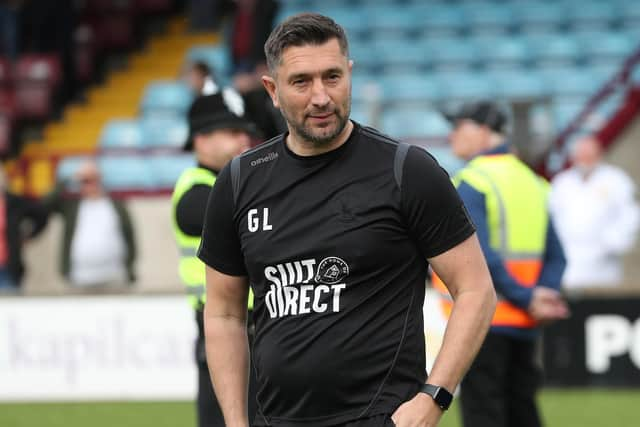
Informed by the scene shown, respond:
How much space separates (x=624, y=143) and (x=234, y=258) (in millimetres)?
11508

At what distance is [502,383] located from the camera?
7184 millimetres

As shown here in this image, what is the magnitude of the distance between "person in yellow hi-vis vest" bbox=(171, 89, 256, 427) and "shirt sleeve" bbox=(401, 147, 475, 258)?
1959mm

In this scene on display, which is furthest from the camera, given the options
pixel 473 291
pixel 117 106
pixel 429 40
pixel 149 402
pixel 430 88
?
pixel 117 106

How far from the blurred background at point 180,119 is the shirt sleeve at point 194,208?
67.7 inches

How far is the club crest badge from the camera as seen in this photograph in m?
4.19

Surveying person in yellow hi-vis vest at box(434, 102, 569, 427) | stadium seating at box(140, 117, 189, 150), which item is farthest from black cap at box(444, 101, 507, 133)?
stadium seating at box(140, 117, 189, 150)

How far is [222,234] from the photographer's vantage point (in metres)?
4.43

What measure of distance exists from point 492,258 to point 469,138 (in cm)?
69

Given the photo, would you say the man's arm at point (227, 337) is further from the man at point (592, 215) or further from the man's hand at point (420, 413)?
the man at point (592, 215)

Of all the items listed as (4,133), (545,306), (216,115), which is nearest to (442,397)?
(216,115)

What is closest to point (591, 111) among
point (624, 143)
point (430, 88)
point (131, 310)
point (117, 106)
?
point (624, 143)

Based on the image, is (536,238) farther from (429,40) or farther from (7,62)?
(7,62)

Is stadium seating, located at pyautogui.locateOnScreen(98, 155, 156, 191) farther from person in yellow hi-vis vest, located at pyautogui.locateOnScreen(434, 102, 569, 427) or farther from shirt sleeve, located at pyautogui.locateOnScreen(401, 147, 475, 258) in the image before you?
shirt sleeve, located at pyautogui.locateOnScreen(401, 147, 475, 258)

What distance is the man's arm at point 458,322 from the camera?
412 cm
